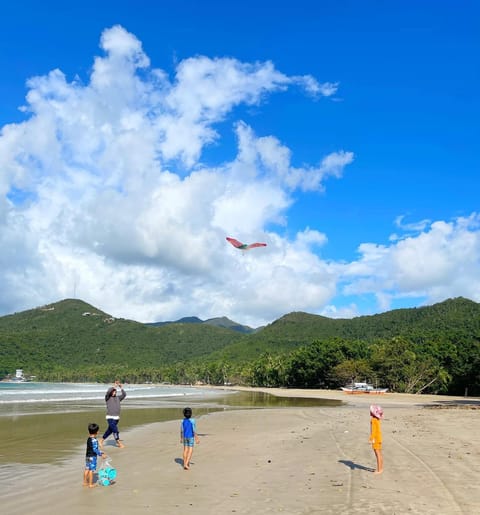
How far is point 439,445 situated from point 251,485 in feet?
26.3

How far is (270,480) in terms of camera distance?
10.7m

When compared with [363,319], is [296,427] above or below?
below

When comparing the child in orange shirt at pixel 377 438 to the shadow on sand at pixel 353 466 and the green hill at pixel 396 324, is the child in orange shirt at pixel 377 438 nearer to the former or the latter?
the shadow on sand at pixel 353 466

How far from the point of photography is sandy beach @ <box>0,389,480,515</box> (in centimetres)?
847

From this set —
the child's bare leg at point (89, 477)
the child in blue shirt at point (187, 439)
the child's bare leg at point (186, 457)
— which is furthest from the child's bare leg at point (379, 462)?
the child's bare leg at point (89, 477)

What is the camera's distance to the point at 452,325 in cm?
14438

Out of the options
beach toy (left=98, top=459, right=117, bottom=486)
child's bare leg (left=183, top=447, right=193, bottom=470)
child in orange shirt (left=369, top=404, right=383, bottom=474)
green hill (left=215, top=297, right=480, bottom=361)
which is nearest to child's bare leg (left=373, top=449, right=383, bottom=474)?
child in orange shirt (left=369, top=404, right=383, bottom=474)

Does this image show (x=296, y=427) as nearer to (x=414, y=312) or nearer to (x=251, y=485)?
(x=251, y=485)

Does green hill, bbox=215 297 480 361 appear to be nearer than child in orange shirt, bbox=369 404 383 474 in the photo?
No

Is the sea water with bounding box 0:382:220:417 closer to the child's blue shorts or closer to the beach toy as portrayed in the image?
the child's blue shorts

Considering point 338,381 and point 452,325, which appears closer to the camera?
point 338,381

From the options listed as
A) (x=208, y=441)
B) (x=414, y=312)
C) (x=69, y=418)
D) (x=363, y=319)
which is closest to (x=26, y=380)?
(x=363, y=319)

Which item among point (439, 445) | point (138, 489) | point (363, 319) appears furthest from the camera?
point (363, 319)

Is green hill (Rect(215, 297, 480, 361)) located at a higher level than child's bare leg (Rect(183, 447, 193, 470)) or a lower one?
higher
